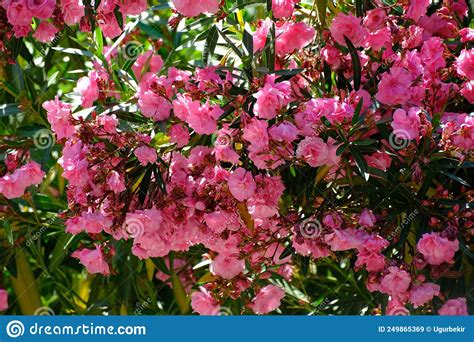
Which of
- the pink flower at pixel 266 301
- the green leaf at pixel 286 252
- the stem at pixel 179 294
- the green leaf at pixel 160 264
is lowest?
the stem at pixel 179 294

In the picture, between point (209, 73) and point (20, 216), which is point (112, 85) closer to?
point (209, 73)

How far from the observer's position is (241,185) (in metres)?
1.96

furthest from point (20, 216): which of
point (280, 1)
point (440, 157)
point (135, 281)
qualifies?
point (440, 157)

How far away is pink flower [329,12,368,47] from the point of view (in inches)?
80.2

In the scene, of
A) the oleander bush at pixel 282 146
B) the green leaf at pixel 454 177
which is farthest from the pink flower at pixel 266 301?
the green leaf at pixel 454 177

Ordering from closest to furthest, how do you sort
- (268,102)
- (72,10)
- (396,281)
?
(268,102), (396,281), (72,10)

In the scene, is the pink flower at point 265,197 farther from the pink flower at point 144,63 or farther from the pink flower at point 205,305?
the pink flower at point 144,63

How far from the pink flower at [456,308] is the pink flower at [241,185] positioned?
0.52 metres

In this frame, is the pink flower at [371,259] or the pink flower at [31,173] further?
the pink flower at [31,173]

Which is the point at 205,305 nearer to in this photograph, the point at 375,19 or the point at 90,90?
the point at 90,90

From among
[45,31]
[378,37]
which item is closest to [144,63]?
[45,31]

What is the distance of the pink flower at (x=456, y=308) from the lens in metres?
2.10

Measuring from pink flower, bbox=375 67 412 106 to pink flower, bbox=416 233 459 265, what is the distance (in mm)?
292

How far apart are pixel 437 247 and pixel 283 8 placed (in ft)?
2.03
